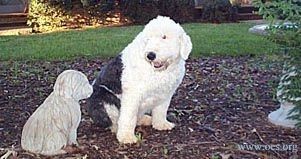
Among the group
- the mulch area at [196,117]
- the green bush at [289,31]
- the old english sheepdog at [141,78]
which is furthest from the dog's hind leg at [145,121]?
the green bush at [289,31]

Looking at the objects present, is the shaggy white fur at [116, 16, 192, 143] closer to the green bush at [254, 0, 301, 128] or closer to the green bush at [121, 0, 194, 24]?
the green bush at [254, 0, 301, 128]

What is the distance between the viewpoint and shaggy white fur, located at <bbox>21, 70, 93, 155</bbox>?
4246 millimetres

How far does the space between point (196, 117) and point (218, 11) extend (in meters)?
13.0

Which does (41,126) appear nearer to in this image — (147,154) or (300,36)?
(147,154)

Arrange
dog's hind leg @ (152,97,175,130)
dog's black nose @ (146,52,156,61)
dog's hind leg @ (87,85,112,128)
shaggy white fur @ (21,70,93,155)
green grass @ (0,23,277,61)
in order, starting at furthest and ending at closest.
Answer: green grass @ (0,23,277,61)
dog's hind leg @ (152,97,175,130)
dog's hind leg @ (87,85,112,128)
dog's black nose @ (146,52,156,61)
shaggy white fur @ (21,70,93,155)

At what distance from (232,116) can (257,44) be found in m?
A: 5.50

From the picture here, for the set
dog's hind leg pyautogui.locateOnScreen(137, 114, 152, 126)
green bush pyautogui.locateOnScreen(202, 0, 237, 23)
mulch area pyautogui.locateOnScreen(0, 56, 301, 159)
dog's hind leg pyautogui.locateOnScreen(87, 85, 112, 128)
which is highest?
dog's hind leg pyautogui.locateOnScreen(87, 85, 112, 128)

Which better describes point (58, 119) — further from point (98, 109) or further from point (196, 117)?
point (196, 117)

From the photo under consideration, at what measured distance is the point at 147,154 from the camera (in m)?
4.45

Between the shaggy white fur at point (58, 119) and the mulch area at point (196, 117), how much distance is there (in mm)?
122

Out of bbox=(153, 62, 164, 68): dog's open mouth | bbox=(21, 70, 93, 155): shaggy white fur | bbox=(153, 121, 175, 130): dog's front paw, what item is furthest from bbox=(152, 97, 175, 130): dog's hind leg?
bbox=(21, 70, 93, 155): shaggy white fur

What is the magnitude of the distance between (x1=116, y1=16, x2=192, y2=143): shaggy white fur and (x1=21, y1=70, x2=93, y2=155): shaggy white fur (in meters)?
0.39

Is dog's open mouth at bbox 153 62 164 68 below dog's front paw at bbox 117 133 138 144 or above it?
above

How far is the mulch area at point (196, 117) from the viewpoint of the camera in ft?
14.8
